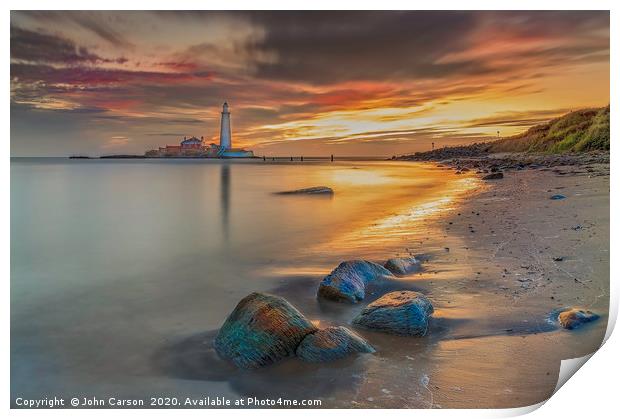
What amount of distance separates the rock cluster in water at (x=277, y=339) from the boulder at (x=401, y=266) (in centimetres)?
139

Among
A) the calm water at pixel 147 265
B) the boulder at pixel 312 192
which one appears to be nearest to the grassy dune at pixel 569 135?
the calm water at pixel 147 265

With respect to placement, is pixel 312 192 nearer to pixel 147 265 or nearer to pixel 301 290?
pixel 147 265

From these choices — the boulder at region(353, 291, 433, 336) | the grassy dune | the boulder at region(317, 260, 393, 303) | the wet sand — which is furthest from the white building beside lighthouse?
the grassy dune

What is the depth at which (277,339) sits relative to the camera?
2.80 metres

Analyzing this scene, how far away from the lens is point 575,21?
3.87 meters

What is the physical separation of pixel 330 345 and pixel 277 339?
33 centimetres

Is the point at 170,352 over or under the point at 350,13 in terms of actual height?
under

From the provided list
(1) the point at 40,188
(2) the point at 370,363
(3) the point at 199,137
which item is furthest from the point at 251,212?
(2) the point at 370,363

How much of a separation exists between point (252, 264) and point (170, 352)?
5.95 ft

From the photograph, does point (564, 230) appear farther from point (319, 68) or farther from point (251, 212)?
point (251, 212)

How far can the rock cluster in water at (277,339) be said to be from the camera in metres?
2.76

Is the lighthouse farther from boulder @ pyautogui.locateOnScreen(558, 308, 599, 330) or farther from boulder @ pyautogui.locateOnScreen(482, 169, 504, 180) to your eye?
boulder @ pyautogui.locateOnScreen(482, 169, 504, 180)

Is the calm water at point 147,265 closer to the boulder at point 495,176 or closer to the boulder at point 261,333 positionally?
the boulder at point 261,333
